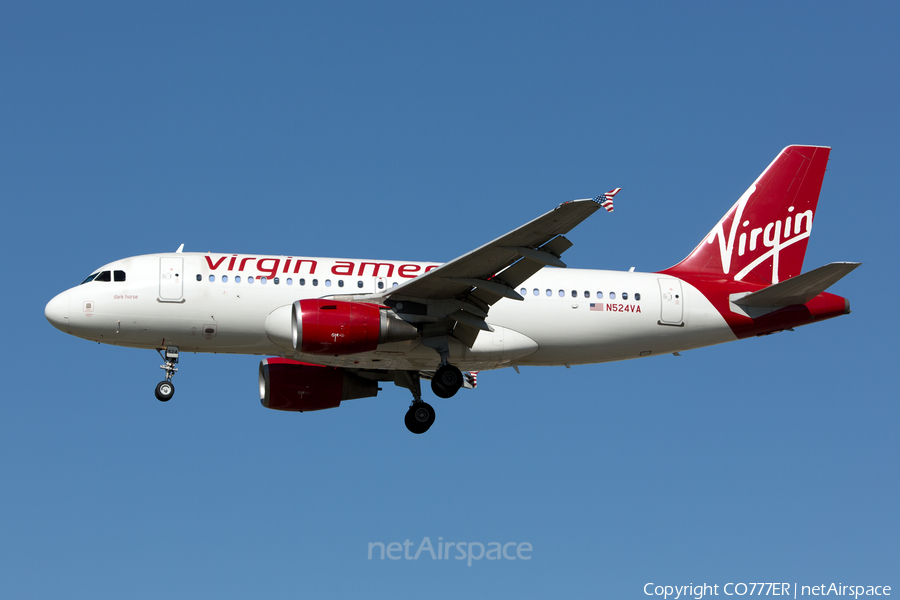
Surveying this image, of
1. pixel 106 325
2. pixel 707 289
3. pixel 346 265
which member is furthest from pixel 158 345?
pixel 707 289

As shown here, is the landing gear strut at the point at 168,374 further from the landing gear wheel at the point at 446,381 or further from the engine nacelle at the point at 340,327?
the landing gear wheel at the point at 446,381

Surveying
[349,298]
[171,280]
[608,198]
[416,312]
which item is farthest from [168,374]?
Result: [608,198]

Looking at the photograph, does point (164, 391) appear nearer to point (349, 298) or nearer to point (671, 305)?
point (349, 298)

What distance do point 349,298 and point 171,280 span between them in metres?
4.90

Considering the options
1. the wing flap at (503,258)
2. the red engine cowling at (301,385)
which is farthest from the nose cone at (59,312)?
the wing flap at (503,258)

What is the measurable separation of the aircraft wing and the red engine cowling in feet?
17.2

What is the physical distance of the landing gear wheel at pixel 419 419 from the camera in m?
30.0

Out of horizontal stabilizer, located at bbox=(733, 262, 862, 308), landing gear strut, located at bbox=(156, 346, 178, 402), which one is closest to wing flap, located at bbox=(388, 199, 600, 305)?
landing gear strut, located at bbox=(156, 346, 178, 402)

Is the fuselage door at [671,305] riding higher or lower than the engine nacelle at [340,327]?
higher

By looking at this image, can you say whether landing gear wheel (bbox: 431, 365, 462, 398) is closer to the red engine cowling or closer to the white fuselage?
the white fuselage

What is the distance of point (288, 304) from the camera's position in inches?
1080

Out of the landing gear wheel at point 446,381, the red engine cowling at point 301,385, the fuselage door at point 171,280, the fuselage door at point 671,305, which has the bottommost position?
the landing gear wheel at point 446,381

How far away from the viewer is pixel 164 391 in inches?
1105

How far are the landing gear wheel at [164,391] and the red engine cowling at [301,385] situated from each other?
3.68m
